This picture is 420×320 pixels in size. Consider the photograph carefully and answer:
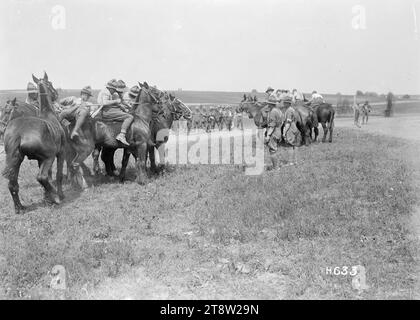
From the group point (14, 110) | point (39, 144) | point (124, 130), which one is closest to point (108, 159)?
point (124, 130)

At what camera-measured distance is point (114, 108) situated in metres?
11.3

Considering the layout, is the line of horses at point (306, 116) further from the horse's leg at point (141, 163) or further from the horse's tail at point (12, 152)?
the horse's tail at point (12, 152)

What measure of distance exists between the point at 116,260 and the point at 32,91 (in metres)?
6.37

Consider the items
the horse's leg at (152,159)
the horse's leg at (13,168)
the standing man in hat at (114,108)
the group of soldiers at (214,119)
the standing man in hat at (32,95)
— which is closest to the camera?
the horse's leg at (13,168)

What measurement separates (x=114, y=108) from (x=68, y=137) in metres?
1.42

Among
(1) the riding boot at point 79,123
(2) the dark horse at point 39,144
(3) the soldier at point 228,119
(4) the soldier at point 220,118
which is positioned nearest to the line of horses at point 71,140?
(2) the dark horse at point 39,144

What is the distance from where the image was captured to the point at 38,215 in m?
8.55

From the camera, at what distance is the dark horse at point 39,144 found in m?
8.18

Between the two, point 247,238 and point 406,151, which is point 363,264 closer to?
point 247,238

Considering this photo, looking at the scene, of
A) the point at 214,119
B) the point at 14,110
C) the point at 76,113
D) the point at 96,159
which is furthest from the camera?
the point at 214,119

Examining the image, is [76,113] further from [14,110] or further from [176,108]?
[176,108]

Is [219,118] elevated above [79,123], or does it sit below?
above

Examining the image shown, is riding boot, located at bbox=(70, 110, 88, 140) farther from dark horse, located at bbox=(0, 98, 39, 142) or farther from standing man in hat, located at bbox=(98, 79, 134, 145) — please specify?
dark horse, located at bbox=(0, 98, 39, 142)
